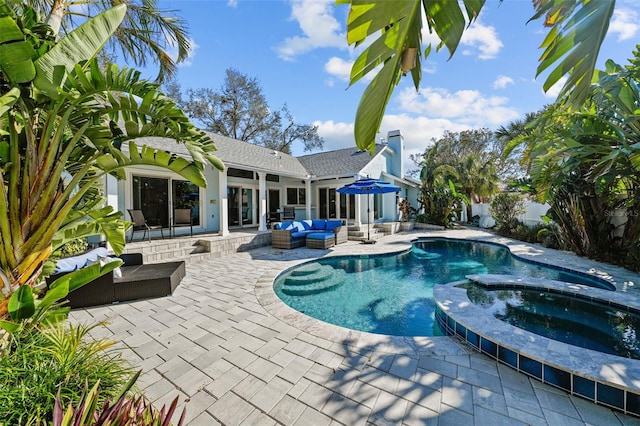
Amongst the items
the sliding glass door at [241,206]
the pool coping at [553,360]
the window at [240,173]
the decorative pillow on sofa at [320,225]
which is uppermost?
the window at [240,173]

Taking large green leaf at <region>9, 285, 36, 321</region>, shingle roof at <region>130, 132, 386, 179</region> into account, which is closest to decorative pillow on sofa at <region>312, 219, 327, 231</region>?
shingle roof at <region>130, 132, 386, 179</region>

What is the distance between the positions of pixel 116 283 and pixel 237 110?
82.7 ft

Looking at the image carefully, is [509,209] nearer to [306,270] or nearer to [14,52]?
[306,270]

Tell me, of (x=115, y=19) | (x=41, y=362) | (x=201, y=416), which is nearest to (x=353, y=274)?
(x=201, y=416)

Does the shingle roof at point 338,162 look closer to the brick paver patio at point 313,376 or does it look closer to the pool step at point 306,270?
the pool step at point 306,270

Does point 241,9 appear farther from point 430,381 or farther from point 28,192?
point 430,381

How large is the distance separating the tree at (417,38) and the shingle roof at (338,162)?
42.8 feet

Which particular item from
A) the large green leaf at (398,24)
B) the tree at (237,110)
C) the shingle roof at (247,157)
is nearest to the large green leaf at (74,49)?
the large green leaf at (398,24)

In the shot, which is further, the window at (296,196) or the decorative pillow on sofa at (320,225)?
the window at (296,196)

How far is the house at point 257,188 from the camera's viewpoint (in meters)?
10.5

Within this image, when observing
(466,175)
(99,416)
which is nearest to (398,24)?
(99,416)

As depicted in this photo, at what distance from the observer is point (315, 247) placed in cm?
1147

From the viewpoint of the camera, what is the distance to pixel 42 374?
2047mm

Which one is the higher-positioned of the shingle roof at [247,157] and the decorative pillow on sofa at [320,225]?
the shingle roof at [247,157]
